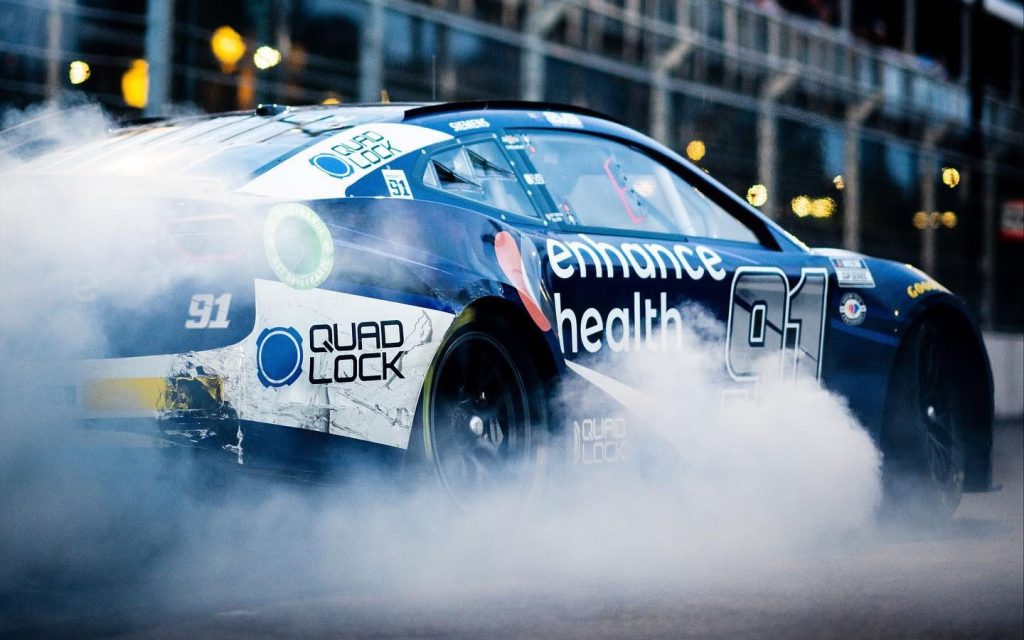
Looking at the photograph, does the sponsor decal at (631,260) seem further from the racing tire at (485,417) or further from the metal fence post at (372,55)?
the metal fence post at (372,55)

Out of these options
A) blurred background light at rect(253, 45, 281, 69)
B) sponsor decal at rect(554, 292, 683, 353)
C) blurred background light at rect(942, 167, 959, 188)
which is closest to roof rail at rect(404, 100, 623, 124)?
sponsor decal at rect(554, 292, 683, 353)

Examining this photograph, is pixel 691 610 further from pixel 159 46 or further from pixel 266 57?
pixel 266 57

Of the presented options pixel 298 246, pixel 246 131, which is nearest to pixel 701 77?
pixel 246 131

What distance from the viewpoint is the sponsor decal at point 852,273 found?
6.97 meters

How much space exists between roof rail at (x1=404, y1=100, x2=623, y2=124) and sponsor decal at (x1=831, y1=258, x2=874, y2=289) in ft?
3.66

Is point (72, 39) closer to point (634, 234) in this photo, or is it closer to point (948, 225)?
point (634, 234)

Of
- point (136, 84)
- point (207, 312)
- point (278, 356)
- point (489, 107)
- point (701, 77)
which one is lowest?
point (278, 356)

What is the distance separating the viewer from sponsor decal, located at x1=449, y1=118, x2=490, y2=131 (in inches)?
226

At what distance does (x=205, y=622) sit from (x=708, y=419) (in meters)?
2.41

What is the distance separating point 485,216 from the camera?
5.52m

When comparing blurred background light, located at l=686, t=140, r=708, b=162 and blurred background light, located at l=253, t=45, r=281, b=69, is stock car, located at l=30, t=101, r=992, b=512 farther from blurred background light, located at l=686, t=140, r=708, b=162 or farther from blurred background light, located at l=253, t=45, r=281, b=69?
blurred background light, located at l=686, t=140, r=708, b=162

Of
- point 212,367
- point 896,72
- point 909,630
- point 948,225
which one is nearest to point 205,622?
point 212,367

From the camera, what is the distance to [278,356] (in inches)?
183

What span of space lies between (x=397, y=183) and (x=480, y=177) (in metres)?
0.56
